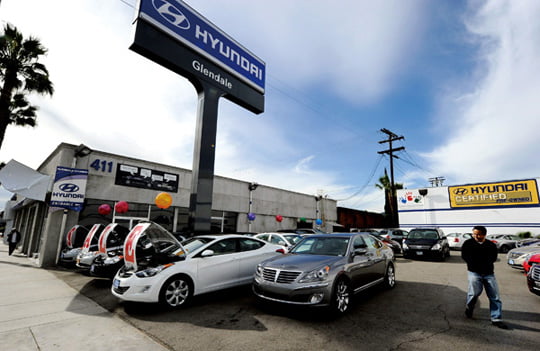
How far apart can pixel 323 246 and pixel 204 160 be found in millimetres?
5910

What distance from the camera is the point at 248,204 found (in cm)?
1981

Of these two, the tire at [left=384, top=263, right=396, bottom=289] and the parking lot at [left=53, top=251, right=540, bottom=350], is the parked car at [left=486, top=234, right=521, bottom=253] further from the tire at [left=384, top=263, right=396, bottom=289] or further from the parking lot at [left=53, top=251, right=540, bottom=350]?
the tire at [left=384, top=263, right=396, bottom=289]

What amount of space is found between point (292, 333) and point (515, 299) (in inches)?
214

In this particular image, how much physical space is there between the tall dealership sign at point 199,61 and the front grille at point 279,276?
4960mm

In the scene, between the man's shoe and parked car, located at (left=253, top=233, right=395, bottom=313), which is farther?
parked car, located at (left=253, top=233, right=395, bottom=313)

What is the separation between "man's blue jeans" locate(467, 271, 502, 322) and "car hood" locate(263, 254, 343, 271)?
7.47 ft

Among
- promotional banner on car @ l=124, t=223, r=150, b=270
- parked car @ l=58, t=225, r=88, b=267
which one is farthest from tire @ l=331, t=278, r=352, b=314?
parked car @ l=58, t=225, r=88, b=267

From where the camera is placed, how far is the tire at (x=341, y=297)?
466 cm

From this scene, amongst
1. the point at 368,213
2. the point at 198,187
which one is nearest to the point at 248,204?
the point at 198,187

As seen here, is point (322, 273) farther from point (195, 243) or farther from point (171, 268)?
point (195, 243)

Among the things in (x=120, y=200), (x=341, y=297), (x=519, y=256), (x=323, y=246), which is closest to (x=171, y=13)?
(x=120, y=200)

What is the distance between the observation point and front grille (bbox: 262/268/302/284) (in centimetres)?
473

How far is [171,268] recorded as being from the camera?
5.32 meters

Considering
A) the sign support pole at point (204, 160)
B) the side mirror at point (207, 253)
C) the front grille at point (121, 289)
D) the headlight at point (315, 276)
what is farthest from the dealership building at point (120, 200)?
the headlight at point (315, 276)
